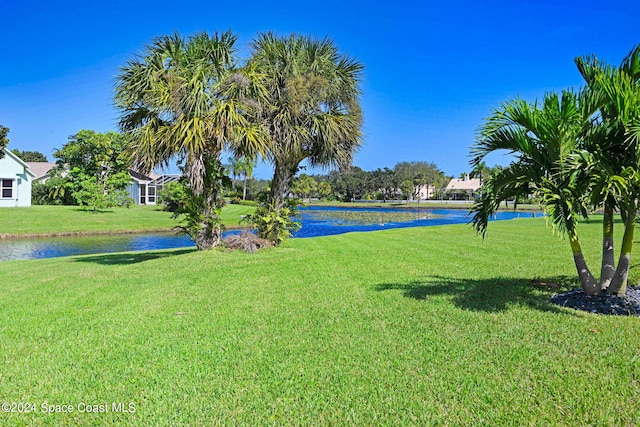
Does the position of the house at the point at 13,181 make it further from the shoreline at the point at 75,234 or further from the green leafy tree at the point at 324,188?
the green leafy tree at the point at 324,188

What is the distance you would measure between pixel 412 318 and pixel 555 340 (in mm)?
1572

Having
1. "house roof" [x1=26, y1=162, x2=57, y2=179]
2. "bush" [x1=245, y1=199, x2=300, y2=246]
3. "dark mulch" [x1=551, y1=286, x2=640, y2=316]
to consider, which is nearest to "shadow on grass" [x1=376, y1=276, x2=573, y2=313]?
"dark mulch" [x1=551, y1=286, x2=640, y2=316]

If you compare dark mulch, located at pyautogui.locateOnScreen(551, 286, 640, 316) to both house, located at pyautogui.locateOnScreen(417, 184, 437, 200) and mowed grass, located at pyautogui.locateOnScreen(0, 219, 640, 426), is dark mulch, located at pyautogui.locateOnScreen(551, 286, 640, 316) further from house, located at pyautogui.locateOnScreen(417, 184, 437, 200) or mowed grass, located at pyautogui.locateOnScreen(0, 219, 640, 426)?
house, located at pyautogui.locateOnScreen(417, 184, 437, 200)

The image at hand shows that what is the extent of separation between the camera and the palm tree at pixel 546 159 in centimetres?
504

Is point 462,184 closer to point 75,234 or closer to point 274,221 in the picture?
point 75,234

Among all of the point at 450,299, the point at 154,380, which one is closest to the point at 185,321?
the point at 154,380

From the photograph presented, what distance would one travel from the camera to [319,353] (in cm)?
425

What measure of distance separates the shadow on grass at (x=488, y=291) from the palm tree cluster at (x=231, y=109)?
231 inches

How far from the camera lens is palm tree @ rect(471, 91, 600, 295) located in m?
5.04

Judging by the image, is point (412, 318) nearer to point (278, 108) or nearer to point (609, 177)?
point (609, 177)

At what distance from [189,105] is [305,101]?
313cm

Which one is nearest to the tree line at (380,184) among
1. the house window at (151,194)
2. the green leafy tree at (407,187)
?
the green leafy tree at (407,187)

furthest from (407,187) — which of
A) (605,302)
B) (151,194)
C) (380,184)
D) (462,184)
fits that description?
(605,302)

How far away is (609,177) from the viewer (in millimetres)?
4863
